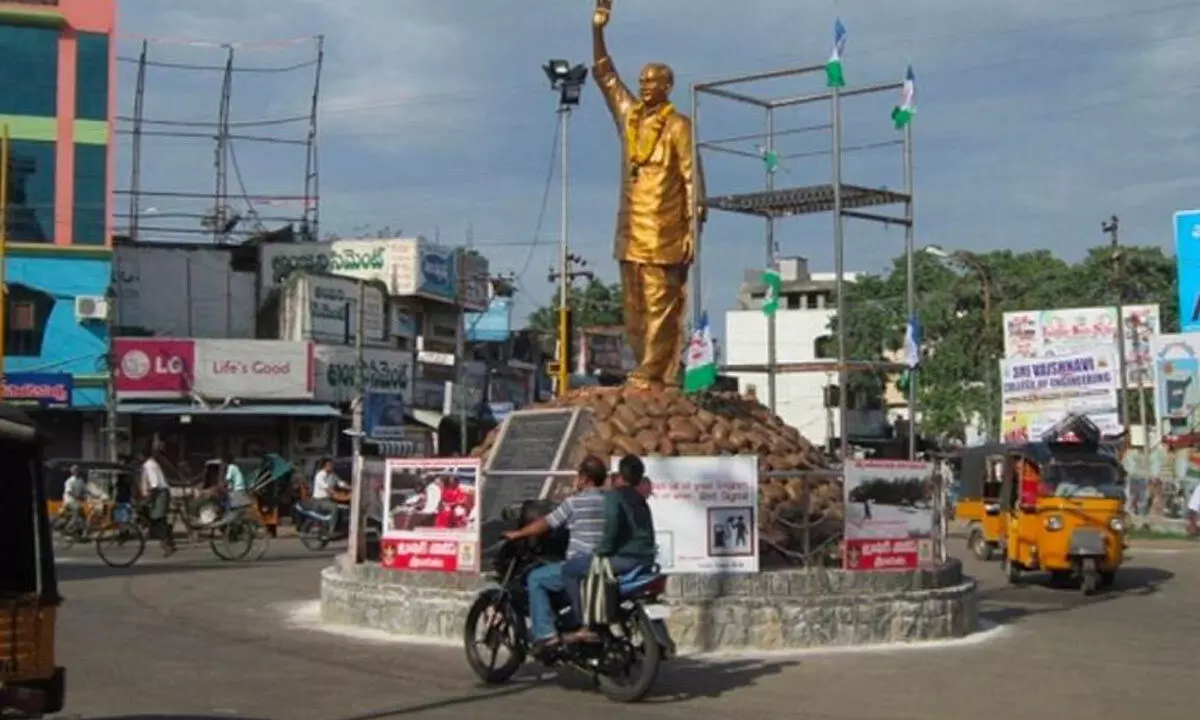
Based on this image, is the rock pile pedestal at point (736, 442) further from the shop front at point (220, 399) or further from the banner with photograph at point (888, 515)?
the shop front at point (220, 399)

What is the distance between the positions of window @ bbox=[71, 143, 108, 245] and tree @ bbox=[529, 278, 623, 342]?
33.5 m

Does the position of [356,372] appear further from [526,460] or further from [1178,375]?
[526,460]

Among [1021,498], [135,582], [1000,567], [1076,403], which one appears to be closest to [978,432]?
[1076,403]

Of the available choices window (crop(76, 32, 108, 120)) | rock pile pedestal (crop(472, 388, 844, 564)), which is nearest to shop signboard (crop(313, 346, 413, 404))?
window (crop(76, 32, 108, 120))

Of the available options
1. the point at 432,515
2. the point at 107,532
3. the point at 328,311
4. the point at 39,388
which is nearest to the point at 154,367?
the point at 39,388

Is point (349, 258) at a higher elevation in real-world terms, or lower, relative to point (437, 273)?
higher

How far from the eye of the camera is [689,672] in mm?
11305

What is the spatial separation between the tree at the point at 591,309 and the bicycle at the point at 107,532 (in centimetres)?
4348

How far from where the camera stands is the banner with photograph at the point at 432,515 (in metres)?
13.0

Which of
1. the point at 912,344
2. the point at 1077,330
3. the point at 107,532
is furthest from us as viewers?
the point at 1077,330

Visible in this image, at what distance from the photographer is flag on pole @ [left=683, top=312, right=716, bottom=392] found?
15.6 metres

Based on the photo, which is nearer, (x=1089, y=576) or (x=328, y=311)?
→ (x=1089, y=576)

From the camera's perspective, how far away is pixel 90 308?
36750 millimetres

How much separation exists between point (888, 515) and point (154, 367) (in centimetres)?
2825
